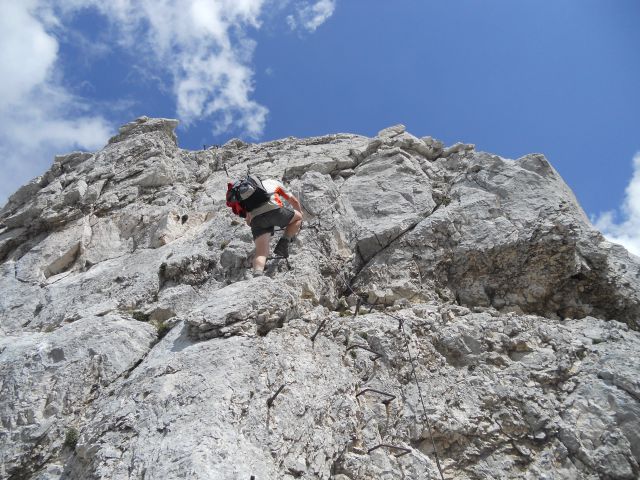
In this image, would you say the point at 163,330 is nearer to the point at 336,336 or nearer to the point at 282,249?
the point at 282,249

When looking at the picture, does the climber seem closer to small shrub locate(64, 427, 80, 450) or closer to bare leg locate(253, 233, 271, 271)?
bare leg locate(253, 233, 271, 271)

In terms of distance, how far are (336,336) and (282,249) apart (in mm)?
3021

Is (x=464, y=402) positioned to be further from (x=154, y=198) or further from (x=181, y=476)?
(x=154, y=198)

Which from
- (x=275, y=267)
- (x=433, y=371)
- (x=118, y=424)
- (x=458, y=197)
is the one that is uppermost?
(x=458, y=197)

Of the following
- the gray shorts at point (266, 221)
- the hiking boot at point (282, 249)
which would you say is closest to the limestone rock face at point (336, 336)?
the hiking boot at point (282, 249)

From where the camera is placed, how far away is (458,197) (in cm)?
1644

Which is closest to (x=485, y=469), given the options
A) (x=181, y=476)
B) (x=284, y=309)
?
Result: (x=284, y=309)

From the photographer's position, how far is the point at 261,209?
12977 millimetres


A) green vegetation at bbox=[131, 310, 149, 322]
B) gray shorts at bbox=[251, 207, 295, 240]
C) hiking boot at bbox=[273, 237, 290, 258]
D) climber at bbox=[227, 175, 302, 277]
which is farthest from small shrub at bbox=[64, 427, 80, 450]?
hiking boot at bbox=[273, 237, 290, 258]

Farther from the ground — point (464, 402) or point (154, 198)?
point (154, 198)

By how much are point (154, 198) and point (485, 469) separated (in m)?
15.8

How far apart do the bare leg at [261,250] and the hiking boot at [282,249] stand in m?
0.46

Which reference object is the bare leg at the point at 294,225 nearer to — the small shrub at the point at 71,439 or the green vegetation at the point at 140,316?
the green vegetation at the point at 140,316

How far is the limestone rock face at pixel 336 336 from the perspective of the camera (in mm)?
8414
